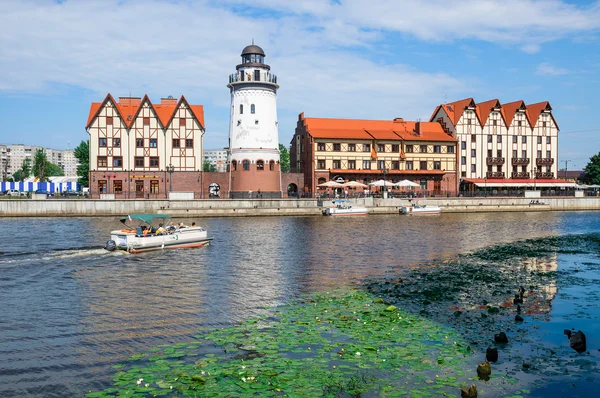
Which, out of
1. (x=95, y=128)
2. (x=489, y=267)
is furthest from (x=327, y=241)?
(x=95, y=128)

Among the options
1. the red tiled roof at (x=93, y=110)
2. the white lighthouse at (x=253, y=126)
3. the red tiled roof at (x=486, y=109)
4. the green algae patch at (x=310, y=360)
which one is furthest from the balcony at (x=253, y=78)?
the green algae patch at (x=310, y=360)

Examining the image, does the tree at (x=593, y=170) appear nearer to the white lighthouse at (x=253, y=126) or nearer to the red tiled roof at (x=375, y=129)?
the red tiled roof at (x=375, y=129)

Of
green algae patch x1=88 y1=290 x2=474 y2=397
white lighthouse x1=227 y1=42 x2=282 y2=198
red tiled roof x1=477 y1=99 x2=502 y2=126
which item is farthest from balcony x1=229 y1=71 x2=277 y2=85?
green algae patch x1=88 y1=290 x2=474 y2=397

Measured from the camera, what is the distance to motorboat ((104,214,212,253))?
36.8 metres

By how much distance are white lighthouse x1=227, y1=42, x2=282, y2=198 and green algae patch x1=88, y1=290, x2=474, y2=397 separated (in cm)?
6139

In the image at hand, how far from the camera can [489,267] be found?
30656 mm

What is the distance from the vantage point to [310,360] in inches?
579

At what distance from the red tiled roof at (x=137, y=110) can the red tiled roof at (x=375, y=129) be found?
19.3m

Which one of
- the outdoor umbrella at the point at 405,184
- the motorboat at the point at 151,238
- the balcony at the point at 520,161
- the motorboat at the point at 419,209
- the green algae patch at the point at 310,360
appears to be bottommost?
the green algae patch at the point at 310,360

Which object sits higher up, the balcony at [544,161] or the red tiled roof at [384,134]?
the red tiled roof at [384,134]

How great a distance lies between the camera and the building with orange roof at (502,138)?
97562 millimetres

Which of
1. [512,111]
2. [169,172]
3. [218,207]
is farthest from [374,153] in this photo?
[169,172]

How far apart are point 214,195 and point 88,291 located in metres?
61.9

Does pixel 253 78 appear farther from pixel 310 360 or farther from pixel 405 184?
A: pixel 310 360
